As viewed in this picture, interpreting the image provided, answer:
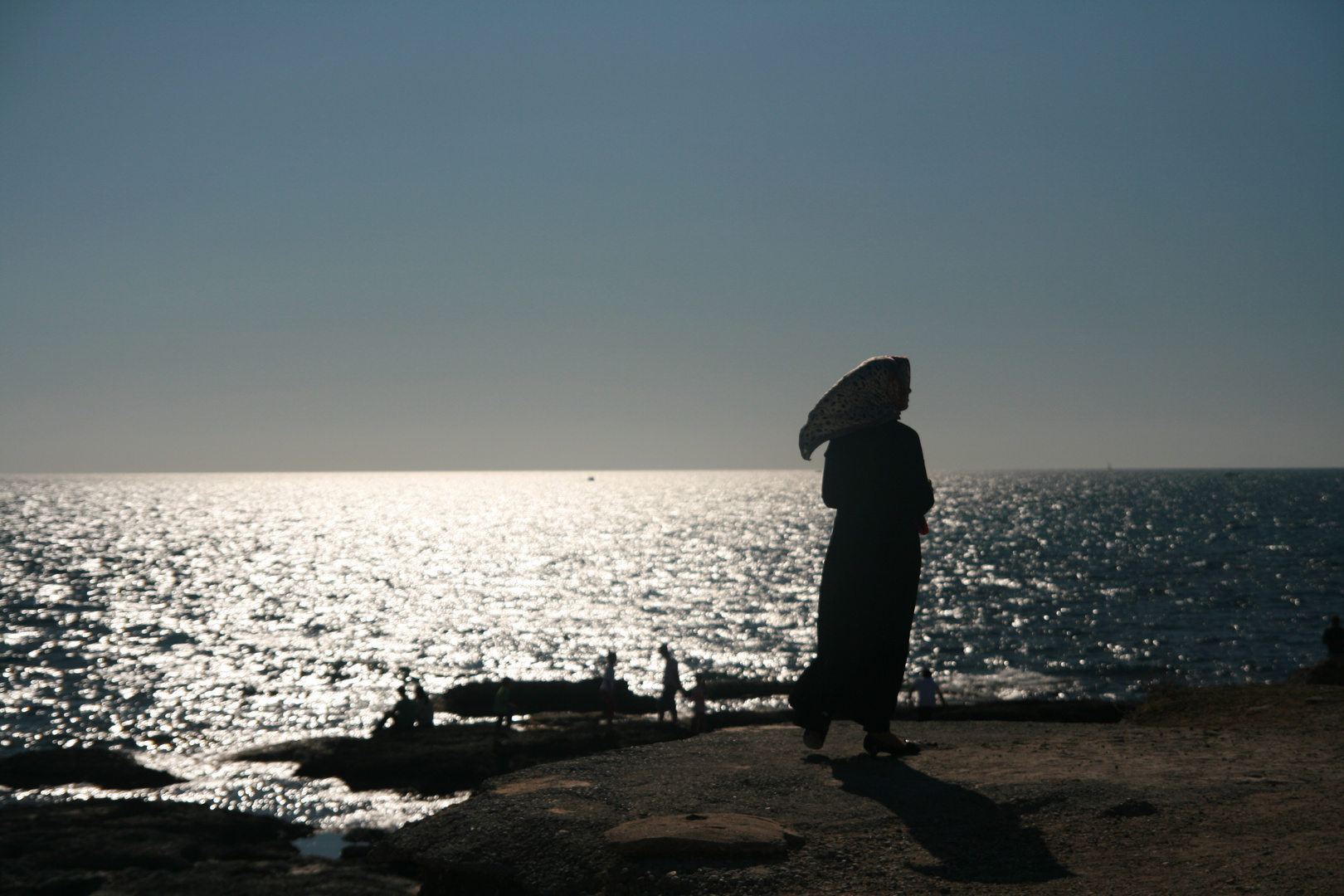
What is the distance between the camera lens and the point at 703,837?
4.73 m

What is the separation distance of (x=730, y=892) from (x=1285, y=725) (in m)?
7.59

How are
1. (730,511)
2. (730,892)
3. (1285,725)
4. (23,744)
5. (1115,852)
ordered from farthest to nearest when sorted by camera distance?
1. (730,511)
2. (23,744)
3. (1285,725)
4. (1115,852)
5. (730,892)

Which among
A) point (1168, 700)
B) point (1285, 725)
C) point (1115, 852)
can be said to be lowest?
point (1168, 700)

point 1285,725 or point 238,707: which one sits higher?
point 1285,725

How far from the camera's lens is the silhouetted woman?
23.0 ft

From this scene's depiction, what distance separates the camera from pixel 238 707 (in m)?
32.7

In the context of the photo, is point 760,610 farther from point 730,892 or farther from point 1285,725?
point 730,892

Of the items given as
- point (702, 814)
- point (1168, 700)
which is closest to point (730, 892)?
point (702, 814)

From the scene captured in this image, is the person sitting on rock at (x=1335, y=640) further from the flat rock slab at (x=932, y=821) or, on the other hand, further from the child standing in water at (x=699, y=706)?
the child standing in water at (x=699, y=706)

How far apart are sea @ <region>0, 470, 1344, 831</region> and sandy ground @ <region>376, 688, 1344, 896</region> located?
626 inches

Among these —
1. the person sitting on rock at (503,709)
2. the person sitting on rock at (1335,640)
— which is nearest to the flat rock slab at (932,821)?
the person sitting on rock at (1335,640)

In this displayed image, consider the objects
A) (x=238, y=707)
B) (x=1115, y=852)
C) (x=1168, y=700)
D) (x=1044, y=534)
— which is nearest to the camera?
(x=1115, y=852)

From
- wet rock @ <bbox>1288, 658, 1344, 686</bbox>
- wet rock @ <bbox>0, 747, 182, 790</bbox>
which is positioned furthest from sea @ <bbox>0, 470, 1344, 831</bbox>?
wet rock @ <bbox>1288, 658, 1344, 686</bbox>

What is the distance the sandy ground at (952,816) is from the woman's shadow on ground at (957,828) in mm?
15
